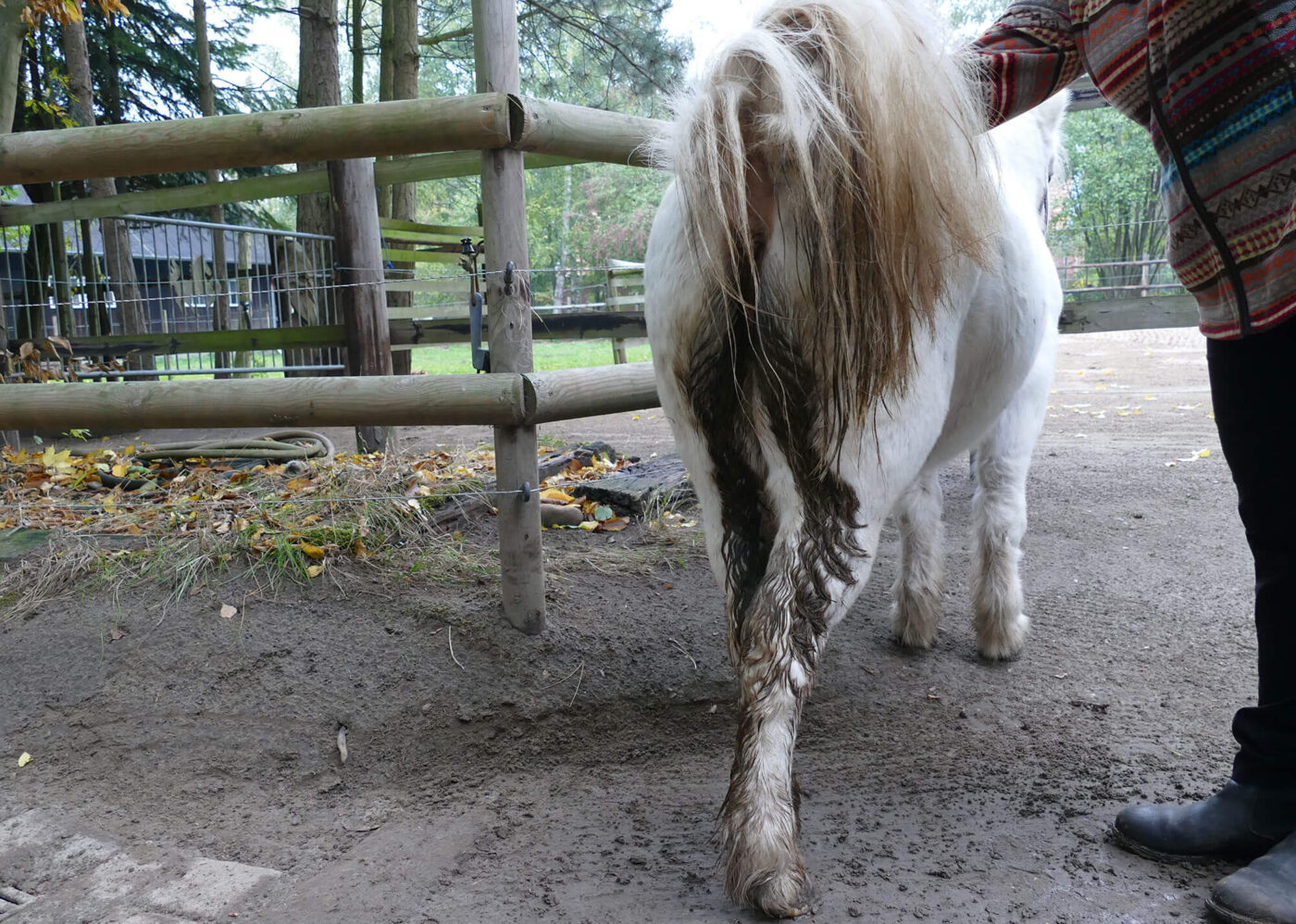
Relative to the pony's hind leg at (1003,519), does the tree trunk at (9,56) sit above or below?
above

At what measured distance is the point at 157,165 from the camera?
277 cm

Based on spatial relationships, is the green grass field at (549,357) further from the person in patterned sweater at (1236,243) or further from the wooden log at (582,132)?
the person in patterned sweater at (1236,243)

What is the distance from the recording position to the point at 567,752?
2.44 metres

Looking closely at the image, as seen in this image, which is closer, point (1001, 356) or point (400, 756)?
point (1001, 356)

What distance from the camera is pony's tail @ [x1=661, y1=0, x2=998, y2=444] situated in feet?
5.25

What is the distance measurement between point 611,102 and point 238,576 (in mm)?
9589

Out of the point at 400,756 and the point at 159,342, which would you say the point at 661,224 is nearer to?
the point at 400,756

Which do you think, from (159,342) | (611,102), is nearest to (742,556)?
(159,342)

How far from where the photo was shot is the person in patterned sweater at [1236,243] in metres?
1.46

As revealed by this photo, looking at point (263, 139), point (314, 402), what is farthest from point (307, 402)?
point (263, 139)

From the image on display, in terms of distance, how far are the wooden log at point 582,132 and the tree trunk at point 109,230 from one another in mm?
7228

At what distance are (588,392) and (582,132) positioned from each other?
2.78ft

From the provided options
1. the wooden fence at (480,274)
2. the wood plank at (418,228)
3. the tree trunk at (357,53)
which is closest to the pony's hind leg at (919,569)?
the wooden fence at (480,274)

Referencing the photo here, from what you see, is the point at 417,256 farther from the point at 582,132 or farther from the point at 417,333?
the point at 582,132
